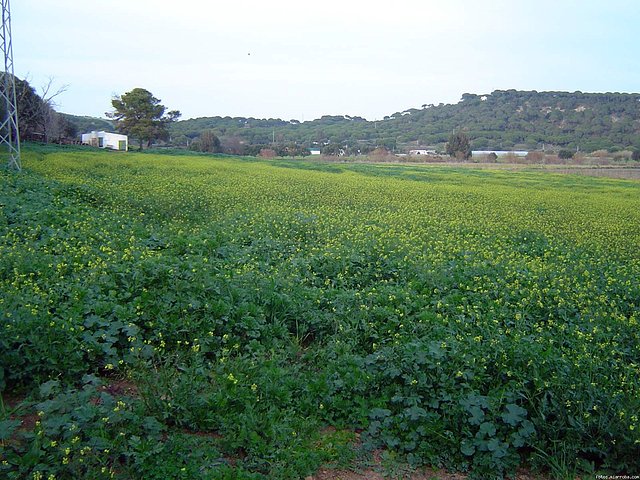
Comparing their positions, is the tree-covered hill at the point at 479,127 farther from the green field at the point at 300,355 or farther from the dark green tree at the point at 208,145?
the green field at the point at 300,355

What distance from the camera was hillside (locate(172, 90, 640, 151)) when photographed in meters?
72.7

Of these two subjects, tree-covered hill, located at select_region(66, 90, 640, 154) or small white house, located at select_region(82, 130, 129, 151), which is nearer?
small white house, located at select_region(82, 130, 129, 151)

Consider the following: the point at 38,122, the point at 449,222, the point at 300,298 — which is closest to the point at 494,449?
the point at 300,298

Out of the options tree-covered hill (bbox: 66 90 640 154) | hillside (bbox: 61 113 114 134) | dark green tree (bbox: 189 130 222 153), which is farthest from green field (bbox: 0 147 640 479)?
hillside (bbox: 61 113 114 134)

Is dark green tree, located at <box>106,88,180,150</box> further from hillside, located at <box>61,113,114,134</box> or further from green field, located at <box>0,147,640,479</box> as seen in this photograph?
green field, located at <box>0,147,640,479</box>

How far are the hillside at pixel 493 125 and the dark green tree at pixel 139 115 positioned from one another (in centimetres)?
1930

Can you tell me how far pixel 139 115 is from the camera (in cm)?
5731

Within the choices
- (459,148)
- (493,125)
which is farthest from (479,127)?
(459,148)

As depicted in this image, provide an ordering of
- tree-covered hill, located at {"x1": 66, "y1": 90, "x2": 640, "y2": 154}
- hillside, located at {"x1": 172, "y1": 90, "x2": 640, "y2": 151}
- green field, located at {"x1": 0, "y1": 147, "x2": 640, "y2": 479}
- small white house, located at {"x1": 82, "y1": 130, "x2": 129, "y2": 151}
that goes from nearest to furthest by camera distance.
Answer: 1. green field, located at {"x1": 0, "y1": 147, "x2": 640, "y2": 479}
2. small white house, located at {"x1": 82, "y1": 130, "x2": 129, "y2": 151}
3. tree-covered hill, located at {"x1": 66, "y1": 90, "x2": 640, "y2": 154}
4. hillside, located at {"x1": 172, "y1": 90, "x2": 640, "y2": 151}

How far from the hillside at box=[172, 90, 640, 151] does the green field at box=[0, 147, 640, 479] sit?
2617 inches

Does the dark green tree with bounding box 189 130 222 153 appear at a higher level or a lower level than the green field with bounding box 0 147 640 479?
higher

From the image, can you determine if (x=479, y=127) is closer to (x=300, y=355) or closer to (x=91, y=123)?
(x=91, y=123)

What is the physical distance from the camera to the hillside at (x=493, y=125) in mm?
72688

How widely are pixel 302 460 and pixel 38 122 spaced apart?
4961 cm
